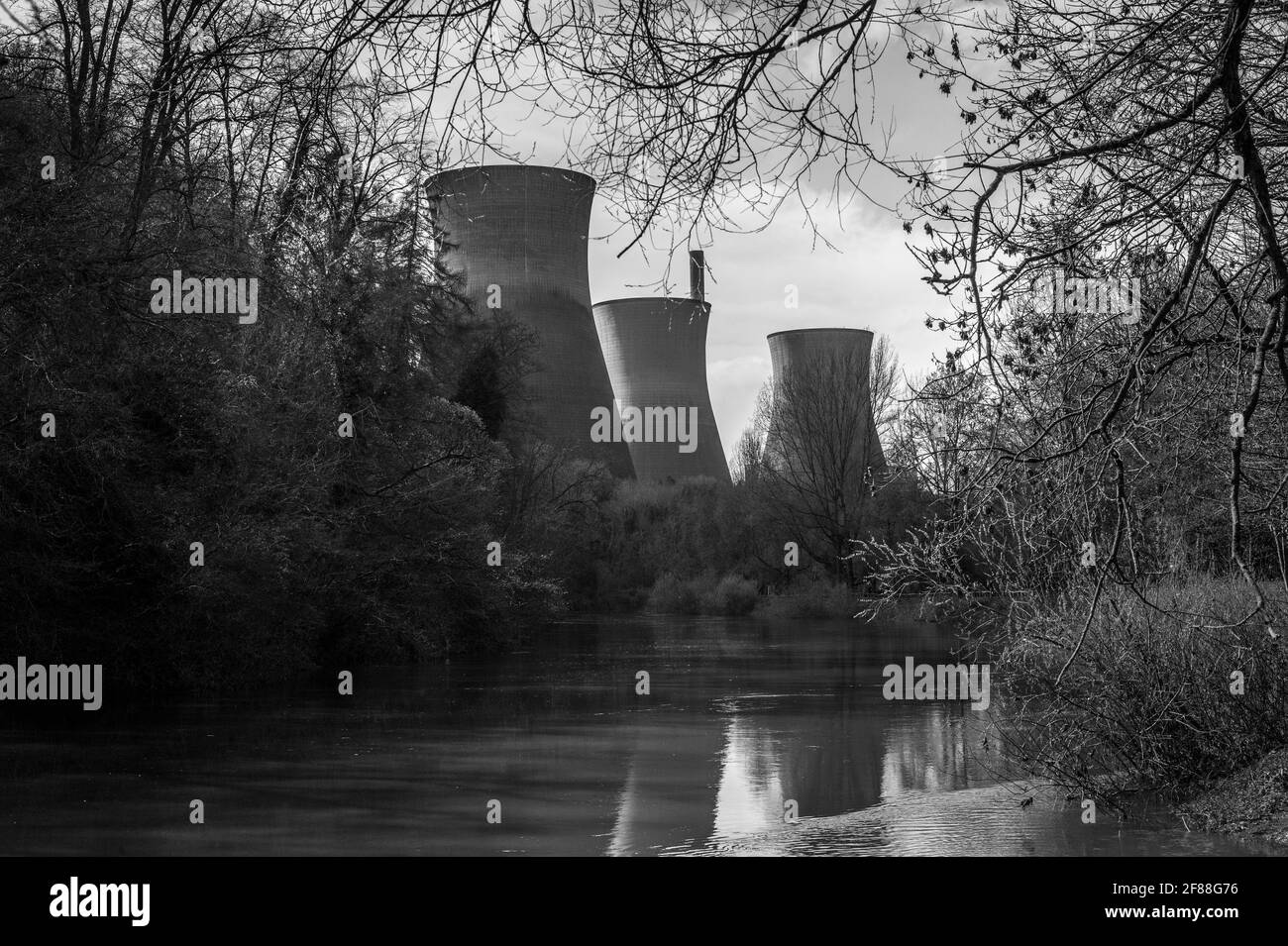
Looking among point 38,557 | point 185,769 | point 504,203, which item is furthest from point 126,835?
point 504,203

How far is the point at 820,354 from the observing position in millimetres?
28750

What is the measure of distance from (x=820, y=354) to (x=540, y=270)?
23.8ft

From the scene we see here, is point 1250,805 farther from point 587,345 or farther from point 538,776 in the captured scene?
point 587,345

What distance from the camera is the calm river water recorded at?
17.3 ft

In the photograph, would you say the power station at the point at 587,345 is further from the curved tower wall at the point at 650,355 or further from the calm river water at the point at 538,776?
the calm river water at the point at 538,776

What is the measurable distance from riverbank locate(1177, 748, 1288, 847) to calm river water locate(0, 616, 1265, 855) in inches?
3.8

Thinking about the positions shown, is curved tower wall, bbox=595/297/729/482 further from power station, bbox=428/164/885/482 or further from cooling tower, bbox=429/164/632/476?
cooling tower, bbox=429/164/632/476

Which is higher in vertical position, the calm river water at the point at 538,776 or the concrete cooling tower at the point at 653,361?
the concrete cooling tower at the point at 653,361

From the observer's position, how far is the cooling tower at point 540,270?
23.4m

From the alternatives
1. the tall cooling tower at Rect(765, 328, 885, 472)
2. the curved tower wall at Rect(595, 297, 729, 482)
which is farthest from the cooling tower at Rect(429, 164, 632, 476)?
the tall cooling tower at Rect(765, 328, 885, 472)

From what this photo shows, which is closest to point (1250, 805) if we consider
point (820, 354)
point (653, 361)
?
point (820, 354)

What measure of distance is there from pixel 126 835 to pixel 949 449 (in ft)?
A: 13.2

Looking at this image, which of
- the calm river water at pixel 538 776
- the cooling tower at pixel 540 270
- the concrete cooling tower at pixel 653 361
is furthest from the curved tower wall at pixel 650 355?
the calm river water at pixel 538 776

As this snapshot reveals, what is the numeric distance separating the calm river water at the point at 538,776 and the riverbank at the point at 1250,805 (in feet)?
0.31
